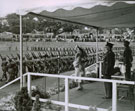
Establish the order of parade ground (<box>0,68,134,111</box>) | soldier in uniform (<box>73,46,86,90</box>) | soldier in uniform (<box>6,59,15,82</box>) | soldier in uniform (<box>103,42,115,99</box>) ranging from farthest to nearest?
soldier in uniform (<box>6,59,15,82</box>) < soldier in uniform (<box>73,46,86,90</box>) < soldier in uniform (<box>103,42,115,99</box>) < parade ground (<box>0,68,134,111</box>)

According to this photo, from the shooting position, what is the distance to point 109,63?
4.08 meters

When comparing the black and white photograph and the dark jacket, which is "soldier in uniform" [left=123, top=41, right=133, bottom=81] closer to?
the black and white photograph

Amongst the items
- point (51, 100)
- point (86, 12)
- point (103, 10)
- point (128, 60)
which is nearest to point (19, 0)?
point (86, 12)

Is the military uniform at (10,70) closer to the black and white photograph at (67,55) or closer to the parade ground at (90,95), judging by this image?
the black and white photograph at (67,55)

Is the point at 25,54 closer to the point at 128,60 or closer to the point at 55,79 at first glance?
the point at 55,79

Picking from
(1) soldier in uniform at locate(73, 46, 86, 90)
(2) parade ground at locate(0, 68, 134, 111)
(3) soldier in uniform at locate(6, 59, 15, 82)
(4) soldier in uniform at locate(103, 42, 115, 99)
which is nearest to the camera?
(2) parade ground at locate(0, 68, 134, 111)

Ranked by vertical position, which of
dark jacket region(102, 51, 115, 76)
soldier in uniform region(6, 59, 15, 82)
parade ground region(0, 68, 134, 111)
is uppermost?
dark jacket region(102, 51, 115, 76)

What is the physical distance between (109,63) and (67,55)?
2.57ft

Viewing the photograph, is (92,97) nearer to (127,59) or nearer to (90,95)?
(90,95)

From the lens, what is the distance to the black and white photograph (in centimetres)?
381

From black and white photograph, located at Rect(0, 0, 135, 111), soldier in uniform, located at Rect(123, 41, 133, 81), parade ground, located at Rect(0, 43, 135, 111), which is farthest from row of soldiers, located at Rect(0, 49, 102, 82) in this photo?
soldier in uniform, located at Rect(123, 41, 133, 81)

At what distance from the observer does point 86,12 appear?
12.9 ft

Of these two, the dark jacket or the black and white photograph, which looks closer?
the black and white photograph

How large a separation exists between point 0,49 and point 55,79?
1.49 metres
